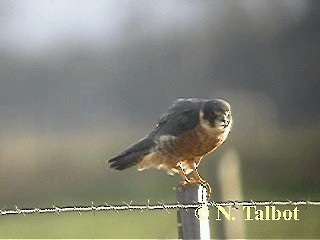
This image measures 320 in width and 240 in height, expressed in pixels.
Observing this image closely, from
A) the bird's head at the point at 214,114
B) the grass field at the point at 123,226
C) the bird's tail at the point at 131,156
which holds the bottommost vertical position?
the grass field at the point at 123,226

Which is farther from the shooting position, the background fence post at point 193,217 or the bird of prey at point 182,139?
the bird of prey at point 182,139

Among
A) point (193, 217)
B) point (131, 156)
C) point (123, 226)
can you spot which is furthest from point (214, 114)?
point (123, 226)

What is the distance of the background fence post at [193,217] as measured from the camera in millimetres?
1269

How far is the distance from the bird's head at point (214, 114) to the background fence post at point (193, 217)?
16.5 inches

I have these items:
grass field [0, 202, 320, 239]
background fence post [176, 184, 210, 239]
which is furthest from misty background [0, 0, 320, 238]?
background fence post [176, 184, 210, 239]

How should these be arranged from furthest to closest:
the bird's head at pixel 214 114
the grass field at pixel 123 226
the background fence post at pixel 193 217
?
the grass field at pixel 123 226 → the bird's head at pixel 214 114 → the background fence post at pixel 193 217

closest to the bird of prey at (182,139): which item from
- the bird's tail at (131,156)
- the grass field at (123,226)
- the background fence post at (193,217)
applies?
the bird's tail at (131,156)

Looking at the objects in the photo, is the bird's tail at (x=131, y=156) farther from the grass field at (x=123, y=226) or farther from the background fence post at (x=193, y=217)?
the grass field at (x=123, y=226)

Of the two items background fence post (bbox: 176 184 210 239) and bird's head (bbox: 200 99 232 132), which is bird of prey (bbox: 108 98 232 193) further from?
background fence post (bbox: 176 184 210 239)

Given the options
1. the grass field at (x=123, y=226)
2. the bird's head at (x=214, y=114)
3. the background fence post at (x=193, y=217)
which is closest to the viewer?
the background fence post at (x=193, y=217)

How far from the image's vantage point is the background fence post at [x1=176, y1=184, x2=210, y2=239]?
49.9 inches

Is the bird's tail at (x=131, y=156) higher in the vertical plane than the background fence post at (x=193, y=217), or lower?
higher

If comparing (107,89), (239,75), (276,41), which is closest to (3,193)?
(107,89)

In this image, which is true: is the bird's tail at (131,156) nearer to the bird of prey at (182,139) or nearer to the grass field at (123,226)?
the bird of prey at (182,139)
